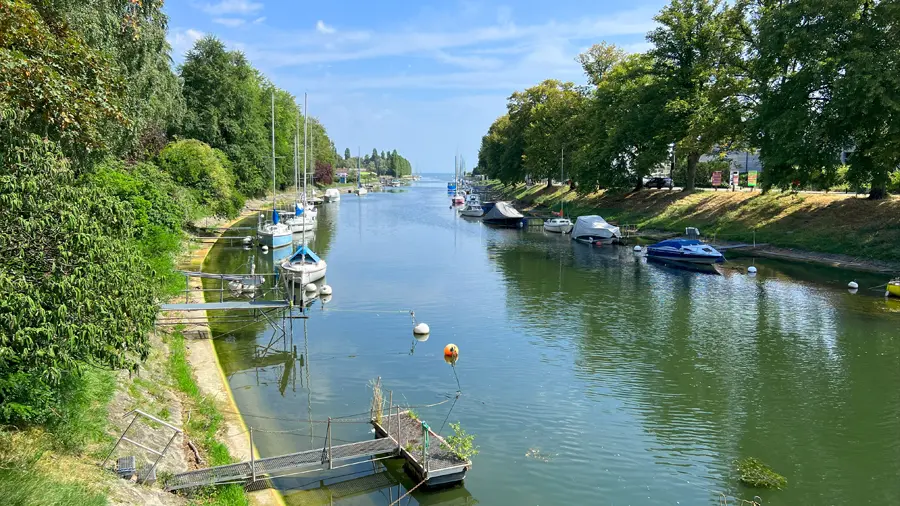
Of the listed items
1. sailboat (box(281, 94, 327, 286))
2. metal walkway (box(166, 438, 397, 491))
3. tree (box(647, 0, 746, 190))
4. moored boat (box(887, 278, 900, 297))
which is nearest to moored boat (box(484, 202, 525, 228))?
tree (box(647, 0, 746, 190))

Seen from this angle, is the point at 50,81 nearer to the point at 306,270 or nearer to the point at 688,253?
the point at 306,270

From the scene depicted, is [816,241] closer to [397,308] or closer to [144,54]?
[397,308]

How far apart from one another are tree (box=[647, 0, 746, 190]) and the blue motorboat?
1394 centimetres

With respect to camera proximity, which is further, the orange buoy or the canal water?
the orange buoy

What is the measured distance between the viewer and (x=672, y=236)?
57781mm

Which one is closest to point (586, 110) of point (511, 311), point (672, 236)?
point (672, 236)

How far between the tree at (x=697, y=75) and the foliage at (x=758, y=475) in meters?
44.5

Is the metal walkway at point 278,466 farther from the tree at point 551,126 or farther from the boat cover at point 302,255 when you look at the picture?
the tree at point 551,126

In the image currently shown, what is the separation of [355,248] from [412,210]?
5229cm

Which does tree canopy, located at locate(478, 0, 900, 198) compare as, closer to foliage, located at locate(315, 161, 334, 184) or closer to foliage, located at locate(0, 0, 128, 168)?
foliage, located at locate(0, 0, 128, 168)

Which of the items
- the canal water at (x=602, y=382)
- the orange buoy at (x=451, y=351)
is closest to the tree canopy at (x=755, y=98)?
the canal water at (x=602, y=382)

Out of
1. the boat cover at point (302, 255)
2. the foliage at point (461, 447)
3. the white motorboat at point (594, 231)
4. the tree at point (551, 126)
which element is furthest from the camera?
the tree at point (551, 126)

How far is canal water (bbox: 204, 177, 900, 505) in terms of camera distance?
14.3 metres

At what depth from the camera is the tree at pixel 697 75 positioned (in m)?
54.0
